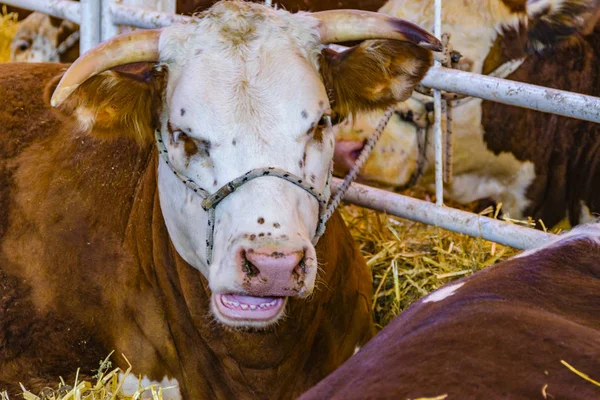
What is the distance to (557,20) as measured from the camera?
4.43 m

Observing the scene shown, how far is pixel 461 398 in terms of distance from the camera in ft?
5.02

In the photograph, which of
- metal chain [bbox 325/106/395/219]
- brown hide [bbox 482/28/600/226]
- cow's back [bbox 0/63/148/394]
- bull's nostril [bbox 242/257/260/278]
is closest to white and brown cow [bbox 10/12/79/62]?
brown hide [bbox 482/28/600/226]

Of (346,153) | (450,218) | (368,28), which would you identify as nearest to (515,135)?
(346,153)

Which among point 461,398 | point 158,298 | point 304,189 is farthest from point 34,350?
point 461,398

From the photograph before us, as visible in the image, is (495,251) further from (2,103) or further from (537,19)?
(2,103)

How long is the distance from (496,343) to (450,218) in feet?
5.46

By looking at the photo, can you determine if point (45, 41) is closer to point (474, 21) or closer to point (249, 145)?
point (474, 21)

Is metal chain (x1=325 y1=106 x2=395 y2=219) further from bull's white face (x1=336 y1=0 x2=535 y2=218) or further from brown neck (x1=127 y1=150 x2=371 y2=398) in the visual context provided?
bull's white face (x1=336 y1=0 x2=535 y2=218)

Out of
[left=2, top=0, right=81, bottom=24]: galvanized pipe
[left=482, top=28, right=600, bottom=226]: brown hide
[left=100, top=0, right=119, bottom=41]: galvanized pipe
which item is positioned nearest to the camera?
[left=100, top=0, right=119, bottom=41]: galvanized pipe

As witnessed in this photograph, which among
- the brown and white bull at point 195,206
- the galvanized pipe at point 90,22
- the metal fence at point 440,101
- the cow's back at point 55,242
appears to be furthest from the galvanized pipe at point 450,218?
the galvanized pipe at point 90,22

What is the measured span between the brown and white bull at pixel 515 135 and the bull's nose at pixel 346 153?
0.45ft

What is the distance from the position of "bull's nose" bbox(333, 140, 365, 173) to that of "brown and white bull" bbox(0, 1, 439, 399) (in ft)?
3.57

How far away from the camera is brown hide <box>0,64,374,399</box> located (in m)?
2.97

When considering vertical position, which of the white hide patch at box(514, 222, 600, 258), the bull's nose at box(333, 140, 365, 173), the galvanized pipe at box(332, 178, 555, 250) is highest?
the white hide patch at box(514, 222, 600, 258)
